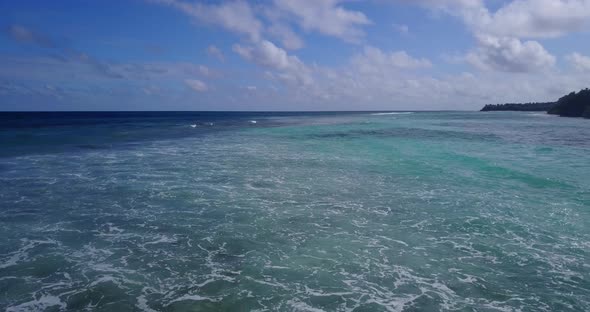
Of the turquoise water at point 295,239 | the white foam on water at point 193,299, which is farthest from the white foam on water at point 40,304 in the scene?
the white foam on water at point 193,299

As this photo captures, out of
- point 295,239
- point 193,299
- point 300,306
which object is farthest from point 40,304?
point 295,239

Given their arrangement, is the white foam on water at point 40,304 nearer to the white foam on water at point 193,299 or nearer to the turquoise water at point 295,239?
the turquoise water at point 295,239

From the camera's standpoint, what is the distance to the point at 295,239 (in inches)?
416

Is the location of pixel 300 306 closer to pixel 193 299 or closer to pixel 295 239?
pixel 193 299

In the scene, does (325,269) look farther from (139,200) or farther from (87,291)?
(139,200)

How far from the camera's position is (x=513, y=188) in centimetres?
1642

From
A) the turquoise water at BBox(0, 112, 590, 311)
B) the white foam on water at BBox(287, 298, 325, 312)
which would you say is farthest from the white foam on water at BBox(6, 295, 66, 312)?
the white foam on water at BBox(287, 298, 325, 312)

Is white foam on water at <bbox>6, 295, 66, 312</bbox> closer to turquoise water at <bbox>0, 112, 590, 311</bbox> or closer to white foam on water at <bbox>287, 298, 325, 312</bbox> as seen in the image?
turquoise water at <bbox>0, 112, 590, 311</bbox>

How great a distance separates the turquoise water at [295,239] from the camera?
25.2 ft

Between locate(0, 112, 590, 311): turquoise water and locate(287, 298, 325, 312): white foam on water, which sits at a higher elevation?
locate(0, 112, 590, 311): turquoise water

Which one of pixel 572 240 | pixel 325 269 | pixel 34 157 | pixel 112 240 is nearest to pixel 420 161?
pixel 572 240

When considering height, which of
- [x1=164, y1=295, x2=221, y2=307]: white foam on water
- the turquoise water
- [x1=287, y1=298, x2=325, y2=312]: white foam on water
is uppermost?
the turquoise water

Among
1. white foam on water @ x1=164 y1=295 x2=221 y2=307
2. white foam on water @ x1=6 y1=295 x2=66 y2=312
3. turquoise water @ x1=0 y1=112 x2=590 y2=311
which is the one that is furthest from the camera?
turquoise water @ x1=0 y1=112 x2=590 y2=311

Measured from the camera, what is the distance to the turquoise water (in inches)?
302
